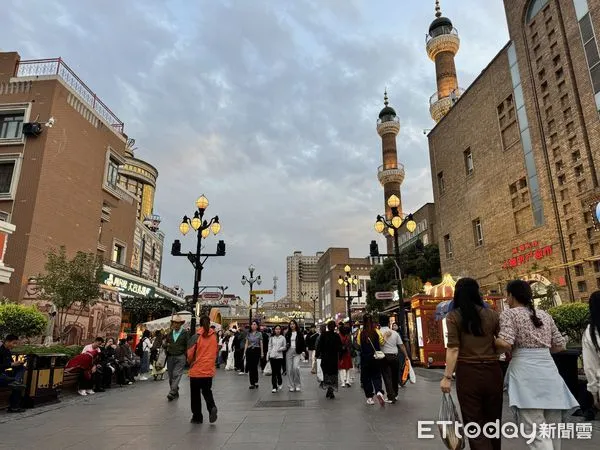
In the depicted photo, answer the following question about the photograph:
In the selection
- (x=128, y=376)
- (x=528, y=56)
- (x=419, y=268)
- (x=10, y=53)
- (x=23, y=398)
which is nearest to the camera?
(x=23, y=398)

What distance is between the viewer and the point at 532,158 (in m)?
19.4

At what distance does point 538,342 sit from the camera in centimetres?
356

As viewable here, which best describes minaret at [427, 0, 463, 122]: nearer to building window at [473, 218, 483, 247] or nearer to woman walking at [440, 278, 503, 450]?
building window at [473, 218, 483, 247]

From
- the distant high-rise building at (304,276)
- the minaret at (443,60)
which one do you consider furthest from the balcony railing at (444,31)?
the distant high-rise building at (304,276)

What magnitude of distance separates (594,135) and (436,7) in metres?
38.2

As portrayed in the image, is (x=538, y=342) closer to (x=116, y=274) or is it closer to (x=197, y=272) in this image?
(x=197, y=272)

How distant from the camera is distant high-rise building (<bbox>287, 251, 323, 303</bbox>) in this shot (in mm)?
167125

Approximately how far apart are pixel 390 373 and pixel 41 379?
748 centimetres

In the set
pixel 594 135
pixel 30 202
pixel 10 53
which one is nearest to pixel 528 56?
pixel 594 135

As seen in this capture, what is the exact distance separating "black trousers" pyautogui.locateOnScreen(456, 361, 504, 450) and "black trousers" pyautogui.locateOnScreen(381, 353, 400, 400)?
184 inches

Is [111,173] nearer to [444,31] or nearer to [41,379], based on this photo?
[41,379]

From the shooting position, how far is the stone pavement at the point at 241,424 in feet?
17.1

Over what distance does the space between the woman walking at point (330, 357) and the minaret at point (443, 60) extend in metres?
34.4

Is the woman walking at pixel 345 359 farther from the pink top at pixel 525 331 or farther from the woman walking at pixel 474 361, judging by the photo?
the pink top at pixel 525 331
